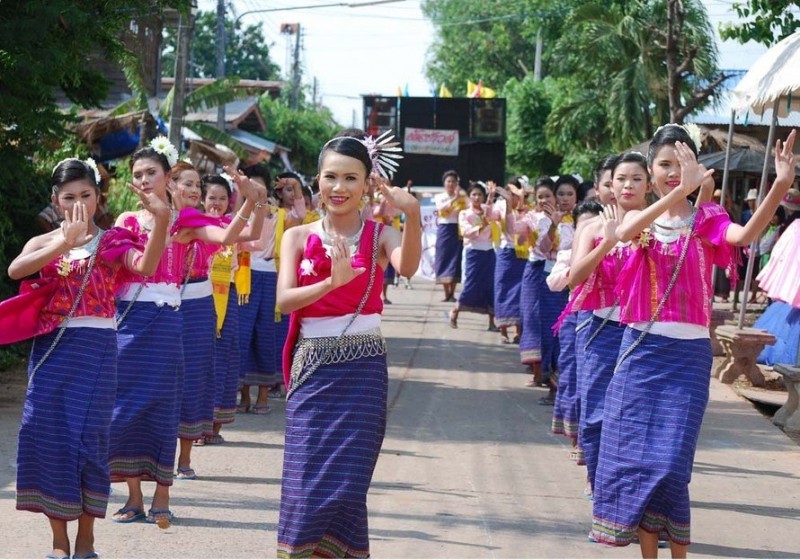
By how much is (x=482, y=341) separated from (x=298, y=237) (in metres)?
12.3

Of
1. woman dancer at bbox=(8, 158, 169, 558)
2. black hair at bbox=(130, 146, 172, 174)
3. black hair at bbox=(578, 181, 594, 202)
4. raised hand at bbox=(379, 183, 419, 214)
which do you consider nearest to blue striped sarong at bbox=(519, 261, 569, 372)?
black hair at bbox=(578, 181, 594, 202)

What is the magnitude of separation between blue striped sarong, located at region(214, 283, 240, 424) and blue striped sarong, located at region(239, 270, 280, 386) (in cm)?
128

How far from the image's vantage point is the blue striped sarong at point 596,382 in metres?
→ 7.32

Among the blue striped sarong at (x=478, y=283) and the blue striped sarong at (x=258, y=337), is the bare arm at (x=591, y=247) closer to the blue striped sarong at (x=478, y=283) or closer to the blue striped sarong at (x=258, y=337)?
the blue striped sarong at (x=258, y=337)

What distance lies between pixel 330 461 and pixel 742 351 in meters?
9.14

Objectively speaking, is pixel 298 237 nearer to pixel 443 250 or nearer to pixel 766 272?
pixel 766 272

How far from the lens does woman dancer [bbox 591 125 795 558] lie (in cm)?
580

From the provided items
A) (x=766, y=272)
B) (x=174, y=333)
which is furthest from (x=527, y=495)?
(x=766, y=272)

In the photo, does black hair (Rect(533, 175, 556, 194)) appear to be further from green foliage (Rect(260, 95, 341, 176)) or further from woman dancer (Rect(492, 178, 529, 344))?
green foliage (Rect(260, 95, 341, 176))

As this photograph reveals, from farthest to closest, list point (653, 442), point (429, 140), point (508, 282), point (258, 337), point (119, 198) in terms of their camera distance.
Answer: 1. point (429, 140)
2. point (119, 198)
3. point (508, 282)
4. point (258, 337)
5. point (653, 442)

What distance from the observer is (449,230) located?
21.6m

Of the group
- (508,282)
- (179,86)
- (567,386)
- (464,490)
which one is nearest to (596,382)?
(464,490)

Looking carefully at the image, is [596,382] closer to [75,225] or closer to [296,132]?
[75,225]

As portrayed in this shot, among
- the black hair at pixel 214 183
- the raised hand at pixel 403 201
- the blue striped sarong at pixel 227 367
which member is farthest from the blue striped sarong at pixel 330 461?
the blue striped sarong at pixel 227 367
